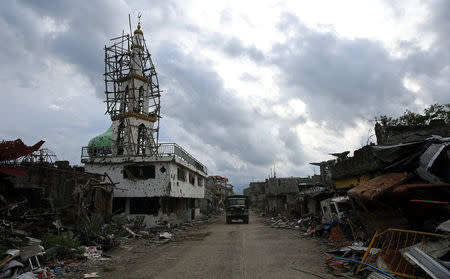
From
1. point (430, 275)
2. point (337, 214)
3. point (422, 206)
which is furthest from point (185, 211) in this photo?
point (430, 275)


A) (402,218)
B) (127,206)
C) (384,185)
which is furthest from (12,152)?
(402,218)

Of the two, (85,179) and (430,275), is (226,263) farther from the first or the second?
(85,179)

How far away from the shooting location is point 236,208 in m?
28.7

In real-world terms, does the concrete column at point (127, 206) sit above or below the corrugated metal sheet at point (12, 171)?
below

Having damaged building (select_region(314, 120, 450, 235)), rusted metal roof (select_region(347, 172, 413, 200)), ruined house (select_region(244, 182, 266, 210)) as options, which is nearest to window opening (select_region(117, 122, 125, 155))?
damaged building (select_region(314, 120, 450, 235))

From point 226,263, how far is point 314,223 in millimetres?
11540

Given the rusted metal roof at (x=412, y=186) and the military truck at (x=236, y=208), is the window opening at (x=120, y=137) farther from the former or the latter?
the rusted metal roof at (x=412, y=186)

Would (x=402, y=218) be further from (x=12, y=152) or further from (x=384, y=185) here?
(x=12, y=152)

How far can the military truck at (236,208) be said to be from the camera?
28672mm

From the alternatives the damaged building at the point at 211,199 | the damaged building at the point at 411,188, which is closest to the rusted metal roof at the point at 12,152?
the damaged building at the point at 411,188

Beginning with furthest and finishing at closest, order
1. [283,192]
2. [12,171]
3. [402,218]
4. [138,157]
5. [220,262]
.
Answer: [283,192], [138,157], [12,171], [220,262], [402,218]

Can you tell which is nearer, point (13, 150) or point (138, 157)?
point (13, 150)

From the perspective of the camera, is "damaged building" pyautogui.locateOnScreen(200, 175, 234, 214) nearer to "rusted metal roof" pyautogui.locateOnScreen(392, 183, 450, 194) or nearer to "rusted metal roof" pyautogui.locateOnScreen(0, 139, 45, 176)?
"rusted metal roof" pyautogui.locateOnScreen(0, 139, 45, 176)

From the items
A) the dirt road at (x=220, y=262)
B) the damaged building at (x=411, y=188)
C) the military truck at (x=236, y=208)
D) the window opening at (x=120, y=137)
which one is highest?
the window opening at (x=120, y=137)
